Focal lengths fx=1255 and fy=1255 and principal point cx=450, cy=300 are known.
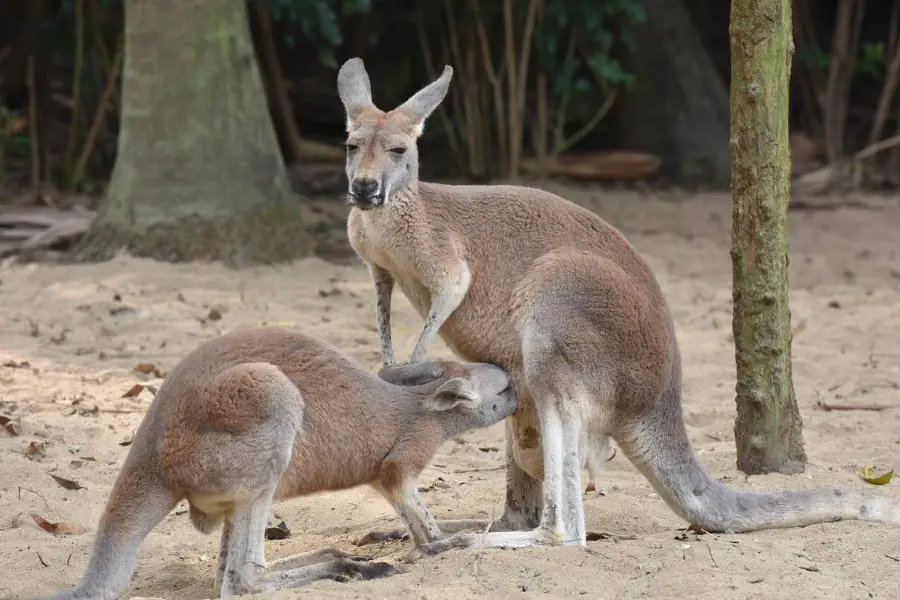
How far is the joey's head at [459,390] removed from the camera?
15.8ft

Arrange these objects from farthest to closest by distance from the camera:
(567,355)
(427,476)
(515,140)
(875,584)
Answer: (515,140)
(427,476)
(567,355)
(875,584)

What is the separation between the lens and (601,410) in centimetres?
480

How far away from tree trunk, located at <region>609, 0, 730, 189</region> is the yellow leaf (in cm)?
855

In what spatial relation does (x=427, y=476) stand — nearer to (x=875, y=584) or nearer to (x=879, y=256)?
(x=875, y=584)

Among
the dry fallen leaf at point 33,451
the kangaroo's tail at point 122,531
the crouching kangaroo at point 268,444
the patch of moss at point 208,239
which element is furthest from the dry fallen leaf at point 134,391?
the patch of moss at point 208,239

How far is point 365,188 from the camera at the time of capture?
4891 millimetres

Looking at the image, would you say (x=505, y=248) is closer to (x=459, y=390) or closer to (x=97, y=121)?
(x=459, y=390)

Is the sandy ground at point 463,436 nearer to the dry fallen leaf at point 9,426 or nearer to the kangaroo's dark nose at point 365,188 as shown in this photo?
the dry fallen leaf at point 9,426

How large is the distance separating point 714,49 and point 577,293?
11.7 m

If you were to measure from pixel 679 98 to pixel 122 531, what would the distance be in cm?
1080

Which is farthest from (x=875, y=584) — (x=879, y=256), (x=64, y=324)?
(x=879, y=256)

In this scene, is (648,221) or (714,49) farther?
(714,49)

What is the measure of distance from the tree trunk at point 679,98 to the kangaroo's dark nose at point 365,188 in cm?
955

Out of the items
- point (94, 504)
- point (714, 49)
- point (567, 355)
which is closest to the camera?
point (567, 355)
